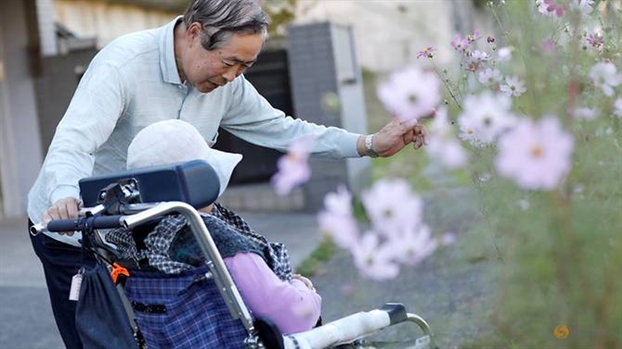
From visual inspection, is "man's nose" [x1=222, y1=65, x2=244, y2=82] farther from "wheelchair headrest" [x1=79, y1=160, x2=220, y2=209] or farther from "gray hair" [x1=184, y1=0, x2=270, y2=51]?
"wheelchair headrest" [x1=79, y1=160, x2=220, y2=209]

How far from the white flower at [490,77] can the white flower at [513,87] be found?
221 mm

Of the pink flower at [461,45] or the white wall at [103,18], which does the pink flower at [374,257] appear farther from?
the white wall at [103,18]

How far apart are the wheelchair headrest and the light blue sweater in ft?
1.20

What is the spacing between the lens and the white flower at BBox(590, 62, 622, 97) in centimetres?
304

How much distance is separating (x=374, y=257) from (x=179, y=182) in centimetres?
63

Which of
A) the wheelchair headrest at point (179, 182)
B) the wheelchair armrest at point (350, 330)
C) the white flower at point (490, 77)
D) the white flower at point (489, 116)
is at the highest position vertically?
the white flower at point (490, 77)

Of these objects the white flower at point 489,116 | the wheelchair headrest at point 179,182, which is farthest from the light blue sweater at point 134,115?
the white flower at point 489,116

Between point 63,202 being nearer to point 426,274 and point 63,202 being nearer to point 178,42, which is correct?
point 178,42

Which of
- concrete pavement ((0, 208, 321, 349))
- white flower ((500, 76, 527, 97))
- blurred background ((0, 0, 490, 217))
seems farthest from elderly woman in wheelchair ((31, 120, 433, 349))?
blurred background ((0, 0, 490, 217))

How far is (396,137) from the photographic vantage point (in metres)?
3.84

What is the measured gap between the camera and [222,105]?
156 inches

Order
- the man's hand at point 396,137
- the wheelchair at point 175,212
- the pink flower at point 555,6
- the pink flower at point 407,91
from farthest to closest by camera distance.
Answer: the man's hand at point 396,137 < the pink flower at point 555,6 < the wheelchair at point 175,212 < the pink flower at point 407,91

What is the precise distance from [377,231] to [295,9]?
12.6 metres

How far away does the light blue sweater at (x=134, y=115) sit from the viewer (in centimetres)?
344
